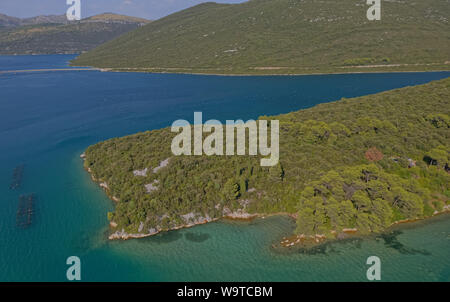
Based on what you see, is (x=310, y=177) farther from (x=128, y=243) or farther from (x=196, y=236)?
(x=128, y=243)

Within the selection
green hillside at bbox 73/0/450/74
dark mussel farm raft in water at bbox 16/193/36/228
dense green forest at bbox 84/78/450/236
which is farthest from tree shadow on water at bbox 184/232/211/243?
green hillside at bbox 73/0/450/74

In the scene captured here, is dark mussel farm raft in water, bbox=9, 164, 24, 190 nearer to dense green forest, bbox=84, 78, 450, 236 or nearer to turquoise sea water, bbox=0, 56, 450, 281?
turquoise sea water, bbox=0, 56, 450, 281

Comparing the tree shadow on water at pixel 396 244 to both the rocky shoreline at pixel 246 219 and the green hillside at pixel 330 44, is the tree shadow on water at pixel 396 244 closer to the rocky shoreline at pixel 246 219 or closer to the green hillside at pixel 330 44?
the rocky shoreline at pixel 246 219

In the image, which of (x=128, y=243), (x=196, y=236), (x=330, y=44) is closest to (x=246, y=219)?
(x=196, y=236)

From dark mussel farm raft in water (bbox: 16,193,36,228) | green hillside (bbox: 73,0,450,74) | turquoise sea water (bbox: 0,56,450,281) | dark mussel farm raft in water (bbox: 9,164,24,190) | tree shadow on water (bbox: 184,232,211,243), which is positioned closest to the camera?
turquoise sea water (bbox: 0,56,450,281)
